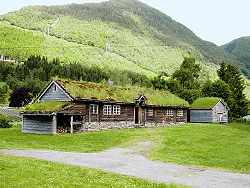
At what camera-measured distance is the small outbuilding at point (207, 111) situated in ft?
169

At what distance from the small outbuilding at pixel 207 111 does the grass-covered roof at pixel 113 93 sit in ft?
17.3

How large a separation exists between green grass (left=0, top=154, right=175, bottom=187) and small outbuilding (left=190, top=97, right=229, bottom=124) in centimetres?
4285

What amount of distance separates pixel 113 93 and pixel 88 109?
5.58 m

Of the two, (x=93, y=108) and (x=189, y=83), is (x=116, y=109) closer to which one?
(x=93, y=108)

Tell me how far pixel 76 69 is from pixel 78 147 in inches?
4128

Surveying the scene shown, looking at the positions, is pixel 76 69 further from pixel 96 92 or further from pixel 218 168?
pixel 218 168

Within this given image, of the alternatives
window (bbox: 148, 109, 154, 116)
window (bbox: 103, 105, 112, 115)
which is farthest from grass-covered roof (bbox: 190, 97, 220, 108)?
window (bbox: 103, 105, 112, 115)

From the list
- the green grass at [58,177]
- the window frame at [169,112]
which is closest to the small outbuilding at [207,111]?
the window frame at [169,112]

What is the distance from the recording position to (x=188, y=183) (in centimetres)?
1056

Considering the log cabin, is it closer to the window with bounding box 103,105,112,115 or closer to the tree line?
the window with bounding box 103,105,112,115

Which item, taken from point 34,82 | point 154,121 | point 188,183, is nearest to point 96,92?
point 154,121

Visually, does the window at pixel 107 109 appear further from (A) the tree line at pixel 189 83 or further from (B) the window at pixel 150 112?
(A) the tree line at pixel 189 83

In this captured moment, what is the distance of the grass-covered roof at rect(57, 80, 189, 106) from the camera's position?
32562 mm

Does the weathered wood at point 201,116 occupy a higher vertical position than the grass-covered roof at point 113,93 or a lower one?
lower
